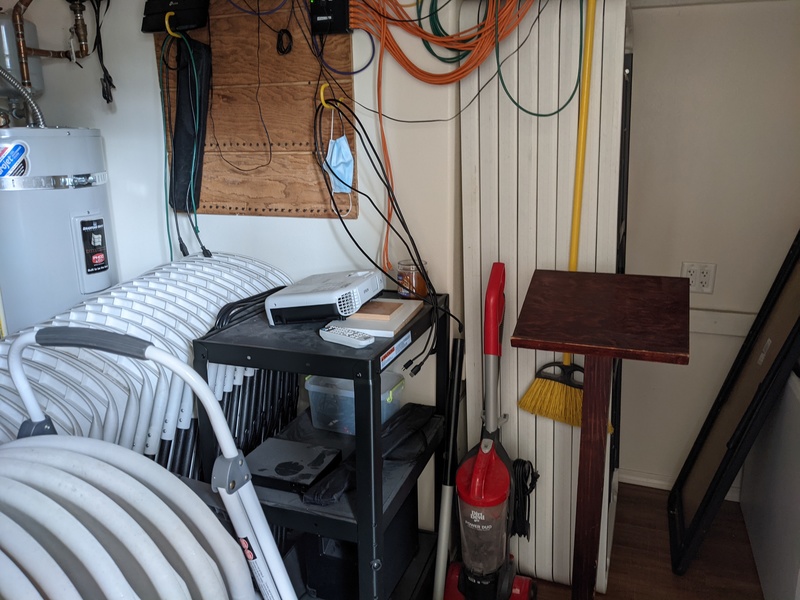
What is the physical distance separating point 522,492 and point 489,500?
12.4 inches

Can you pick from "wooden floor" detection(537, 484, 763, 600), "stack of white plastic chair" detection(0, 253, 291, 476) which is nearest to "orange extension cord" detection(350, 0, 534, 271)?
"stack of white plastic chair" detection(0, 253, 291, 476)

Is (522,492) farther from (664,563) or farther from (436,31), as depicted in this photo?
(436,31)

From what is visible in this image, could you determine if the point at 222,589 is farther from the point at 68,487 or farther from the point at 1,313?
the point at 1,313

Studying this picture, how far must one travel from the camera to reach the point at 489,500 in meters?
1.76

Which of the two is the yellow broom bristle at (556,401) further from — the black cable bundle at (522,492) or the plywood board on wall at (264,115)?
the plywood board on wall at (264,115)

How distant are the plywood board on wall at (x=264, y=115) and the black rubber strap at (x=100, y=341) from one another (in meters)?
1.03

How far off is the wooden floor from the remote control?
1.17 m

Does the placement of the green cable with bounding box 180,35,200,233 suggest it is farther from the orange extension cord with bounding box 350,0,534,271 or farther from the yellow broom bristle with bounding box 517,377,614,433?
the yellow broom bristle with bounding box 517,377,614,433

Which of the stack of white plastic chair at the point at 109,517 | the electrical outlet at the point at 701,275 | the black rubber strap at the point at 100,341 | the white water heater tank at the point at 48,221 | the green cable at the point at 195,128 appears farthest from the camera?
the electrical outlet at the point at 701,275

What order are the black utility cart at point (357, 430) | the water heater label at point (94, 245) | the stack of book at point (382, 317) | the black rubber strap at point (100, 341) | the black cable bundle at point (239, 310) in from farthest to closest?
the water heater label at point (94, 245), the black cable bundle at point (239, 310), the stack of book at point (382, 317), the black utility cart at point (357, 430), the black rubber strap at point (100, 341)

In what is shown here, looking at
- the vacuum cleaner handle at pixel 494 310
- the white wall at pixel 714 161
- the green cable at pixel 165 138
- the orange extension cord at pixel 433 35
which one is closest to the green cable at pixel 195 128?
the green cable at pixel 165 138

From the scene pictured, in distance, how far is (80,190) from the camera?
84.5 inches

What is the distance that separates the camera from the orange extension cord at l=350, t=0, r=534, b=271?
1775 mm

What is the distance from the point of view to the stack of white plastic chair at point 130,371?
1.52 meters
